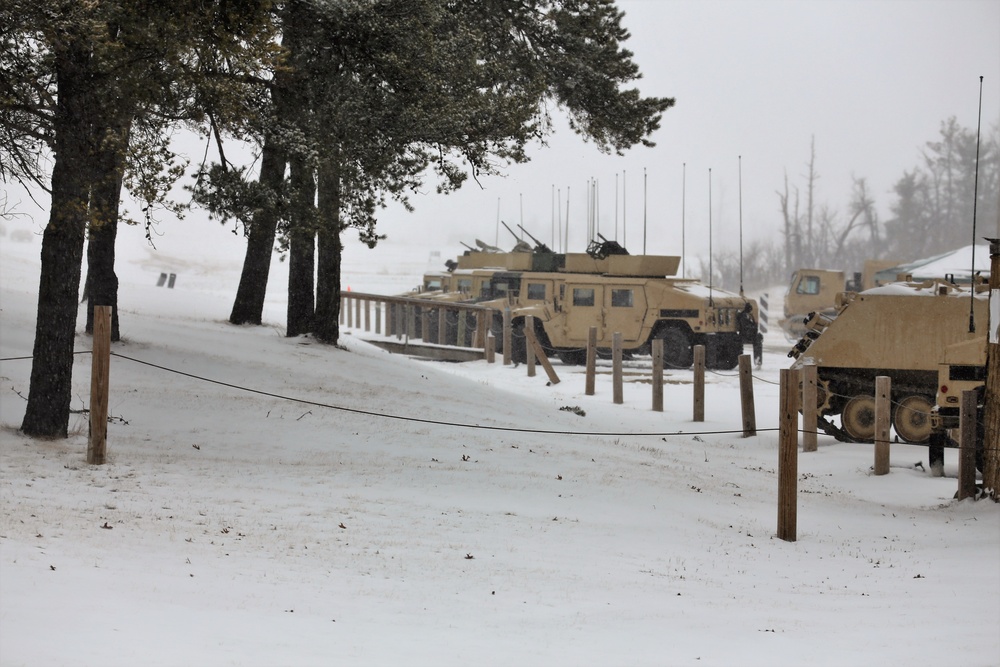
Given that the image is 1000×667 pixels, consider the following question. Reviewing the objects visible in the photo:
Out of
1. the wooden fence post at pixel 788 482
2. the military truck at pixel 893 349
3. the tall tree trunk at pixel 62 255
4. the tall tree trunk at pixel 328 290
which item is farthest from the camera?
the tall tree trunk at pixel 328 290

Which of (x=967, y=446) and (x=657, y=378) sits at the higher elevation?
(x=657, y=378)

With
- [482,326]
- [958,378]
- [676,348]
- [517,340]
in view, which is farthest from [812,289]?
[958,378]

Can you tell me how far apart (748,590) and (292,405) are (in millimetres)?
6565

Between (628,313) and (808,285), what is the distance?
1254 cm

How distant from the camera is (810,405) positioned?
44.9ft

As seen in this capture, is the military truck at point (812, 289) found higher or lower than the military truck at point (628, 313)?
higher

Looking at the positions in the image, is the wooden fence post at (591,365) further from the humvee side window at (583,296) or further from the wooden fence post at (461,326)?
the wooden fence post at (461,326)

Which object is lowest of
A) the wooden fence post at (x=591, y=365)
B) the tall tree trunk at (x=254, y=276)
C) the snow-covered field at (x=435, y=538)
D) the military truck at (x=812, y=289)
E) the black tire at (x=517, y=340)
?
the snow-covered field at (x=435, y=538)

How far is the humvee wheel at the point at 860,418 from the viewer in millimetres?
14414

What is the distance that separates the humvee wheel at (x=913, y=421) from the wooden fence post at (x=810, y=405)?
1.08 metres

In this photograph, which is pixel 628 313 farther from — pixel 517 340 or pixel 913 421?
pixel 913 421

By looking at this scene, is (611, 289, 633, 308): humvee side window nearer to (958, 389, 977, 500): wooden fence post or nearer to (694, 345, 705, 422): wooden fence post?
(694, 345, 705, 422): wooden fence post

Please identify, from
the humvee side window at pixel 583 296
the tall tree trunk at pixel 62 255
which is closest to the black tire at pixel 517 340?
the humvee side window at pixel 583 296

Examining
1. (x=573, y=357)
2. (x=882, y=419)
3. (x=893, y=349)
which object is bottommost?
(x=882, y=419)
